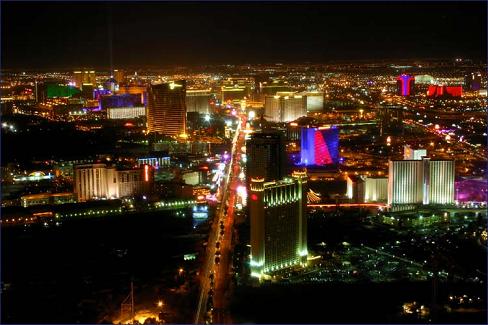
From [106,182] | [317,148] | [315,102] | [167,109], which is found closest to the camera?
[106,182]

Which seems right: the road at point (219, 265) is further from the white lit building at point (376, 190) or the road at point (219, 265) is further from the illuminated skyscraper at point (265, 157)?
the white lit building at point (376, 190)

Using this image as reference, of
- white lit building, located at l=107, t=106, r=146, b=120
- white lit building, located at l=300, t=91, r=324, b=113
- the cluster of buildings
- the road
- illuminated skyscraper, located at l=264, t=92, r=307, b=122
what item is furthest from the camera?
the cluster of buildings

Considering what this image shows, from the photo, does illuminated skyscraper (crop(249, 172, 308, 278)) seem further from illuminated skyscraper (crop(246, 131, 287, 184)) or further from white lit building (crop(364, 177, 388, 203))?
white lit building (crop(364, 177, 388, 203))

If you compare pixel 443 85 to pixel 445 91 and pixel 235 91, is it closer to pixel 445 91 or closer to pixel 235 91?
pixel 445 91

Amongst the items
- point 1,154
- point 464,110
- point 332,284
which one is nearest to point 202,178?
point 1,154

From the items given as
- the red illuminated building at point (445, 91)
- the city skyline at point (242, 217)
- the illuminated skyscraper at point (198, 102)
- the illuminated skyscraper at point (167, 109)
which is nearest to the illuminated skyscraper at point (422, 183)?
the city skyline at point (242, 217)

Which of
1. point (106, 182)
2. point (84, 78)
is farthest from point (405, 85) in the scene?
point (106, 182)

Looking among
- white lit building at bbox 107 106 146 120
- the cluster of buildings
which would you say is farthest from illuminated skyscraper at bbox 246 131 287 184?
the cluster of buildings
